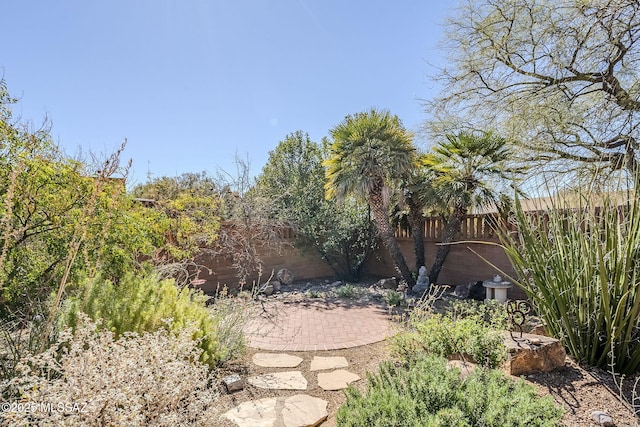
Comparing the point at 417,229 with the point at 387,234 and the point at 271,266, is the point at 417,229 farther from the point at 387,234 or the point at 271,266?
the point at 271,266

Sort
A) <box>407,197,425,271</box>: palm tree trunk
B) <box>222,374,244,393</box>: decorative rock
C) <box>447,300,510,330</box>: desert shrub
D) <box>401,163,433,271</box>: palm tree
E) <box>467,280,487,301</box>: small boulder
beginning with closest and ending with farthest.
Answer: <box>222,374,244,393</box>: decorative rock → <box>447,300,510,330</box>: desert shrub → <box>467,280,487,301</box>: small boulder → <box>401,163,433,271</box>: palm tree → <box>407,197,425,271</box>: palm tree trunk

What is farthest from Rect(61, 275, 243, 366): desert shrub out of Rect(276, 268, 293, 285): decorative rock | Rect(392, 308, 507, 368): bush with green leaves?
Rect(276, 268, 293, 285): decorative rock

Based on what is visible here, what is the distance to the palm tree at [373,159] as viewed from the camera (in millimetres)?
8430

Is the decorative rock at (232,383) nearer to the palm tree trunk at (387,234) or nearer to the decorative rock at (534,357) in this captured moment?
the decorative rock at (534,357)

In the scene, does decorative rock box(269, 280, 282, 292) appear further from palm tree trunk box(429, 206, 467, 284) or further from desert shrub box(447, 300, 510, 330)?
desert shrub box(447, 300, 510, 330)

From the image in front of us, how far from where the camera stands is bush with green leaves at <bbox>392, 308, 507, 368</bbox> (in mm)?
2975

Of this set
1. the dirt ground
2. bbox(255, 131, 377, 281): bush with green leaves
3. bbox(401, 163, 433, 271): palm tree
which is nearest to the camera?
the dirt ground

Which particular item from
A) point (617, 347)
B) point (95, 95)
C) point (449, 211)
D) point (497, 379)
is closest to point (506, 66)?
point (449, 211)

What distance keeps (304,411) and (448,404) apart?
1.41 m

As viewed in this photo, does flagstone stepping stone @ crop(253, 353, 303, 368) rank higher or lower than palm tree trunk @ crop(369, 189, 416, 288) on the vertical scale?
lower

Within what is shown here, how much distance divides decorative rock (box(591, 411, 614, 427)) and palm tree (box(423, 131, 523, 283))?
5.49m

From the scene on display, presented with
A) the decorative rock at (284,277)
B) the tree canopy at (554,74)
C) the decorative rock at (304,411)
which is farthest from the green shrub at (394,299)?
the decorative rock at (304,411)

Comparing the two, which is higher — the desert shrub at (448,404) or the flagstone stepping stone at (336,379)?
the desert shrub at (448,404)

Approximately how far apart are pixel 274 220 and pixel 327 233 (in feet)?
5.65
